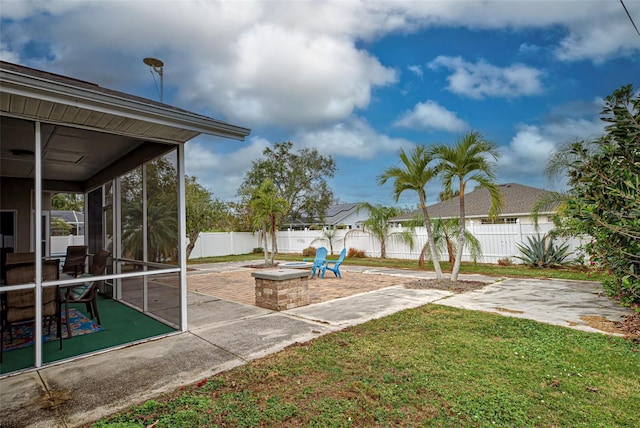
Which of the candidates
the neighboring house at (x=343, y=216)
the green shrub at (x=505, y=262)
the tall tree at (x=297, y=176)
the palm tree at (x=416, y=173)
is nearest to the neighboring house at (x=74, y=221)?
the palm tree at (x=416, y=173)

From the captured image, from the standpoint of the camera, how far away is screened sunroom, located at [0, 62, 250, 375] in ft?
11.5

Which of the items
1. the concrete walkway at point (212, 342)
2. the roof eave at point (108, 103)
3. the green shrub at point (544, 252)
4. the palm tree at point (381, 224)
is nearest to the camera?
the concrete walkway at point (212, 342)

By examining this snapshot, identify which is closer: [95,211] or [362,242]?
[95,211]

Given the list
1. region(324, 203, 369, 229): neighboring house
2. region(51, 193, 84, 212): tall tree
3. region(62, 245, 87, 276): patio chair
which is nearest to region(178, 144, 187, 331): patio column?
region(62, 245, 87, 276): patio chair

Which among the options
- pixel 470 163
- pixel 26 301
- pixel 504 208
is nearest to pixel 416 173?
pixel 470 163

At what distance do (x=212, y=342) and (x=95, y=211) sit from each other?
5.50m

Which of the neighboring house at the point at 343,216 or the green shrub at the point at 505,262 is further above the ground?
the neighboring house at the point at 343,216

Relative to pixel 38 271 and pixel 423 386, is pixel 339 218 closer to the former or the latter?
pixel 38 271

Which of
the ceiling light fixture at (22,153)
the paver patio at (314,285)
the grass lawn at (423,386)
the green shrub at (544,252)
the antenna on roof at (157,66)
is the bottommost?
the paver patio at (314,285)

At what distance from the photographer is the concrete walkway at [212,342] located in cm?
274

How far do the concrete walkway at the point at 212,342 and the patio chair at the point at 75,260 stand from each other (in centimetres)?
263

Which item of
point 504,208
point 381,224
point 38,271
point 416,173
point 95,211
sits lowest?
point 38,271

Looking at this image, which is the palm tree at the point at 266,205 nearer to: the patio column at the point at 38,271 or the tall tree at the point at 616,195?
the patio column at the point at 38,271

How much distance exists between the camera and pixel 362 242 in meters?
16.5
